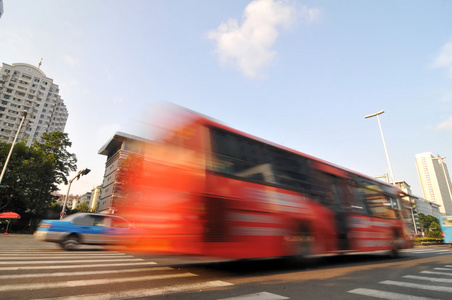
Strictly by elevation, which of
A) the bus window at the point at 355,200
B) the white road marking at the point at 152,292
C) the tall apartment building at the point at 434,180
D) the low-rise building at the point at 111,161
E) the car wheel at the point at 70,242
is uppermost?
the tall apartment building at the point at 434,180

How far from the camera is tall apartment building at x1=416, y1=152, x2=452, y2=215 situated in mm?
124500

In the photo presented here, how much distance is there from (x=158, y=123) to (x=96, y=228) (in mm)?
6983

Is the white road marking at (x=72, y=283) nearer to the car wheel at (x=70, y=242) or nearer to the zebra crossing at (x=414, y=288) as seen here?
the zebra crossing at (x=414, y=288)

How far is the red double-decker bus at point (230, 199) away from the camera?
455 cm

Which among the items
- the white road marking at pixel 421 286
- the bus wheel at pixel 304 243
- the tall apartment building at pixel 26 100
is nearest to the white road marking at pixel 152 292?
the bus wheel at pixel 304 243

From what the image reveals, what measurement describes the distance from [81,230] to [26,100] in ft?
306

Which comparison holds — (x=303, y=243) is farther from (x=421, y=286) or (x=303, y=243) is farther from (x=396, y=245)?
(x=396, y=245)

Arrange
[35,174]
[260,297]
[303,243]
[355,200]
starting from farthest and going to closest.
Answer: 1. [35,174]
2. [355,200]
3. [303,243]
4. [260,297]

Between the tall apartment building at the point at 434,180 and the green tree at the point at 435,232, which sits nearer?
the green tree at the point at 435,232

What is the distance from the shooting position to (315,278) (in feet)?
16.1

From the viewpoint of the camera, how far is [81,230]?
9.62 m

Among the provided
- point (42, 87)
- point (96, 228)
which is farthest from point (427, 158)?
point (42, 87)

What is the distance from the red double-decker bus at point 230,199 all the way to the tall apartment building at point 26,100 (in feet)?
283

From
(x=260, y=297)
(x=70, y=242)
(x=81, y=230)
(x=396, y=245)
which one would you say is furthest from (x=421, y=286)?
(x=70, y=242)
